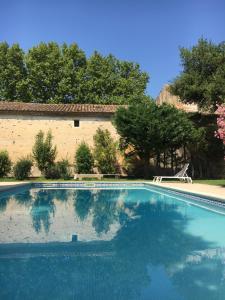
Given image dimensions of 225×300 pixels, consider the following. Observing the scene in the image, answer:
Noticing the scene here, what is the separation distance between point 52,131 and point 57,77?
10.5 metres

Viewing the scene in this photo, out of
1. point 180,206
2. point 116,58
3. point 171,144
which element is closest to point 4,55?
point 116,58

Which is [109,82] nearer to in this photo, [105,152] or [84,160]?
[105,152]

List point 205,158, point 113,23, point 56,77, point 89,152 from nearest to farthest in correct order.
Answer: point 113,23
point 89,152
point 205,158
point 56,77

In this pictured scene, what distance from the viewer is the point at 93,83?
32031 mm

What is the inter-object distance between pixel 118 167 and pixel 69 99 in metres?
12.4

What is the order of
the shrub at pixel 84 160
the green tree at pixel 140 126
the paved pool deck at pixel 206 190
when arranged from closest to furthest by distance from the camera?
1. the paved pool deck at pixel 206 190
2. the green tree at pixel 140 126
3. the shrub at pixel 84 160

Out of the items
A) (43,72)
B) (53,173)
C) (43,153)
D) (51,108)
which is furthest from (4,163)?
(43,72)

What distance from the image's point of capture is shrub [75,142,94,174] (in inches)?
813

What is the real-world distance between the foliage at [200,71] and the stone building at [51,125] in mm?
4668

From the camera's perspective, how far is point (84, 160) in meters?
20.6

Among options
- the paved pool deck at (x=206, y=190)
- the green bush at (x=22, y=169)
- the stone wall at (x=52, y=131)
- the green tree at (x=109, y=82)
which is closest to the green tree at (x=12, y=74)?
the green tree at (x=109, y=82)

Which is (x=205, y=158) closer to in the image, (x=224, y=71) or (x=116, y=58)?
(x=224, y=71)

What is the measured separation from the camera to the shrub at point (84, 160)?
20641 mm

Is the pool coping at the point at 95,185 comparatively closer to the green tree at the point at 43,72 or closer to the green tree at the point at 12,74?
the green tree at the point at 43,72
